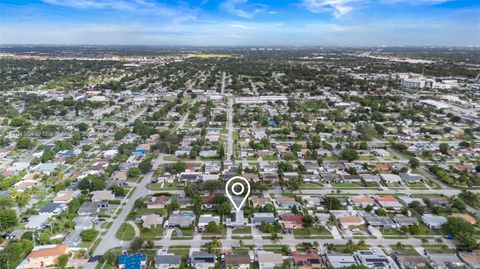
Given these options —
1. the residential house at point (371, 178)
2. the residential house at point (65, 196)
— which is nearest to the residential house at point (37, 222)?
the residential house at point (65, 196)

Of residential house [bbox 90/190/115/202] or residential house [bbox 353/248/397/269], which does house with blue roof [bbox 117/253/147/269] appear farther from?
residential house [bbox 353/248/397/269]

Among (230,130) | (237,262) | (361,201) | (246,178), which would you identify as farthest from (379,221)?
(230,130)

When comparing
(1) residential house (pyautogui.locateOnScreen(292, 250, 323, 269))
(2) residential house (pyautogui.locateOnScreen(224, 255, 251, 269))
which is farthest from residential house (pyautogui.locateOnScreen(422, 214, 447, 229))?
(2) residential house (pyautogui.locateOnScreen(224, 255, 251, 269))

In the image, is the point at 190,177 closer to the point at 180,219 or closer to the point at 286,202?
the point at 180,219

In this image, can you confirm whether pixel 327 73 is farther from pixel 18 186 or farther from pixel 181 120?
pixel 18 186

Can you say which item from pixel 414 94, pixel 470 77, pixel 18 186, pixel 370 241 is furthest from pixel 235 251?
pixel 470 77
